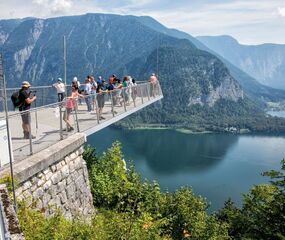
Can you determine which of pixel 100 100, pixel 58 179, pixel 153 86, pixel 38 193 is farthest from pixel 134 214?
pixel 153 86

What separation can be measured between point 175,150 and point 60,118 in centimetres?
14746

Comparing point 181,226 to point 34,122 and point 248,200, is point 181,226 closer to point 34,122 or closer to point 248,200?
point 248,200

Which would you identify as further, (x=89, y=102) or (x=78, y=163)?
(x=89, y=102)

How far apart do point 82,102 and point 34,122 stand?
13.5 feet

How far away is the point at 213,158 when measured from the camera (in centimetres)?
14512

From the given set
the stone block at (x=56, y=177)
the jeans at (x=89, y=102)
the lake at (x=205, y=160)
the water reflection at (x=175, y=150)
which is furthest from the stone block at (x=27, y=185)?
the water reflection at (x=175, y=150)

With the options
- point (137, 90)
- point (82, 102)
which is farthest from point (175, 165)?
point (82, 102)

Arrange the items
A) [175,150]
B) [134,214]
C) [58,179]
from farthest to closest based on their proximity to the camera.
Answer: [175,150]
[134,214]
[58,179]

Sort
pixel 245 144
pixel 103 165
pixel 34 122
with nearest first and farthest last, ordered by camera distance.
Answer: pixel 34 122 → pixel 103 165 → pixel 245 144

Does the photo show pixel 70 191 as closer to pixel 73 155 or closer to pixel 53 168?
pixel 73 155

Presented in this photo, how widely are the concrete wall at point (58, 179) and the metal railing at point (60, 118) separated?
0.99 ft

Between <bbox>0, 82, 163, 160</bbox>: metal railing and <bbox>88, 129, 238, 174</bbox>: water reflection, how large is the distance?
102198 millimetres

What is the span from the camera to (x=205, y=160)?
141 metres

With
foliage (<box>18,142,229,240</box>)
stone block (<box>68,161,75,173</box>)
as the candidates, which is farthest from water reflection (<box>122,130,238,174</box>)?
stone block (<box>68,161,75,173</box>)
